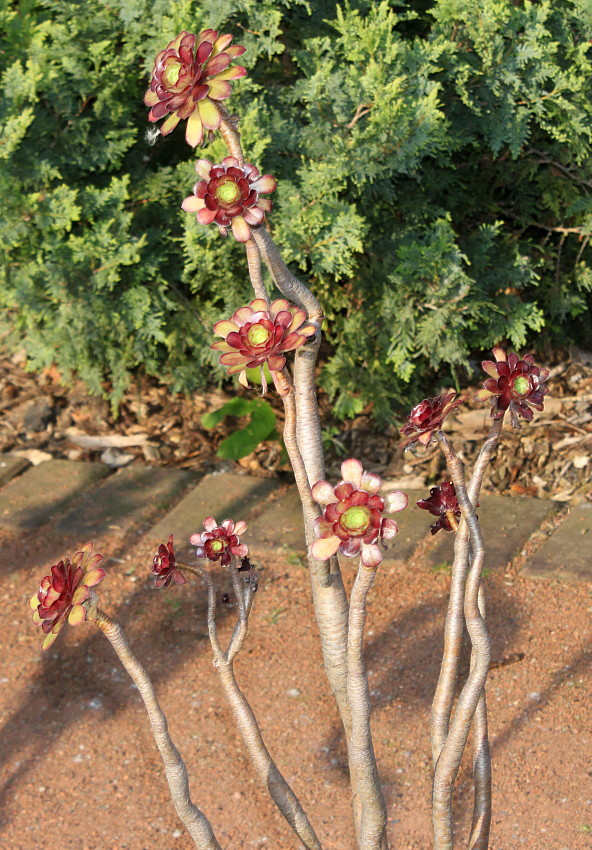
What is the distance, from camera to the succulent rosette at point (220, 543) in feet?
6.37

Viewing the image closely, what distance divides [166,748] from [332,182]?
102 inches

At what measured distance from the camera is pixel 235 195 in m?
1.62

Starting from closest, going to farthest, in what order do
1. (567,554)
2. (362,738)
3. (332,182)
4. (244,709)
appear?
(362,738), (244,709), (567,554), (332,182)

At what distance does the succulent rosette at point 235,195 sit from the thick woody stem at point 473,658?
50cm

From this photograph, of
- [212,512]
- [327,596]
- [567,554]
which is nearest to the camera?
[327,596]

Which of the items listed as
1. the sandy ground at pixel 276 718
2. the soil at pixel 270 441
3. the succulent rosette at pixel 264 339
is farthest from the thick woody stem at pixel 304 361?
the soil at pixel 270 441

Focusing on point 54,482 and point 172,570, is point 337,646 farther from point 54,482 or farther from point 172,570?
point 54,482

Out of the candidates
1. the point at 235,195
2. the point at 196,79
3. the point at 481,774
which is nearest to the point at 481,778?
the point at 481,774

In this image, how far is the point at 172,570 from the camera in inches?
75.8

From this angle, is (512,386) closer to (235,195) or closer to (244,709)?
(235,195)

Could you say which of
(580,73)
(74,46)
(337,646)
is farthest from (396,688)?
(74,46)

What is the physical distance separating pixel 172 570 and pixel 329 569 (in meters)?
0.32

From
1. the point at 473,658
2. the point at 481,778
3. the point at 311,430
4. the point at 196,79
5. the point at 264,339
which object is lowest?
the point at 481,778

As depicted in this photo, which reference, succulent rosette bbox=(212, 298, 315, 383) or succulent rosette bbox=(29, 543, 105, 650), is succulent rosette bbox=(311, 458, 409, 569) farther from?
succulent rosette bbox=(29, 543, 105, 650)
